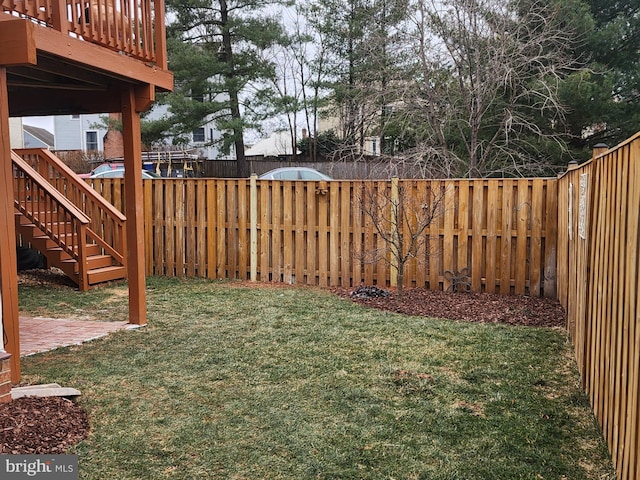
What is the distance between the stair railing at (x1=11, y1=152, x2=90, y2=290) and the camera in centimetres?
844

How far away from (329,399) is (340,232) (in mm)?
4555

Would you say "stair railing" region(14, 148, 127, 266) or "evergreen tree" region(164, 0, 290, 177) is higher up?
"evergreen tree" region(164, 0, 290, 177)

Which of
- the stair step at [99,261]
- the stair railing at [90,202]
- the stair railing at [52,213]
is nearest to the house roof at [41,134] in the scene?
the stair railing at [90,202]

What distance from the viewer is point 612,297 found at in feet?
9.94

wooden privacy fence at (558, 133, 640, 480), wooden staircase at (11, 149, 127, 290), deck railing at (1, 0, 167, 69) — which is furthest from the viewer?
wooden staircase at (11, 149, 127, 290)

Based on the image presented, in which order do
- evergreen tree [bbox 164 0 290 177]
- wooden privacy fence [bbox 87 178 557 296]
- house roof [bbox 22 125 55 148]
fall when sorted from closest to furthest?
wooden privacy fence [bbox 87 178 557 296] < evergreen tree [bbox 164 0 290 177] < house roof [bbox 22 125 55 148]

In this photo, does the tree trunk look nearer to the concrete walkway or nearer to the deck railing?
the deck railing

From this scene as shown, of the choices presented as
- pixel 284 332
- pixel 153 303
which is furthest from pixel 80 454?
pixel 153 303

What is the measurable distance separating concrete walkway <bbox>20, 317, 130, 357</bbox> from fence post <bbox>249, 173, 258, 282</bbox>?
2865 mm

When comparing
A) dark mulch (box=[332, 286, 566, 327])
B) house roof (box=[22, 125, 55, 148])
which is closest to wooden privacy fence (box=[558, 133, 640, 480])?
dark mulch (box=[332, 286, 566, 327])

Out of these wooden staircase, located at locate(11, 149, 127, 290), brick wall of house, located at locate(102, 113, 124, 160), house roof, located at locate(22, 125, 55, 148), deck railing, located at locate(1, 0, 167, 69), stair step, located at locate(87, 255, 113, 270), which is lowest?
stair step, located at locate(87, 255, 113, 270)

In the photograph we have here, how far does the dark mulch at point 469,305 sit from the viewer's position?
626cm

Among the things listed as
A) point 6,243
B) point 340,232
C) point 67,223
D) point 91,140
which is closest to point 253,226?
point 340,232

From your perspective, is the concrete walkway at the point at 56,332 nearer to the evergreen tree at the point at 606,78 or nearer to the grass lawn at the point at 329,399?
the grass lawn at the point at 329,399
